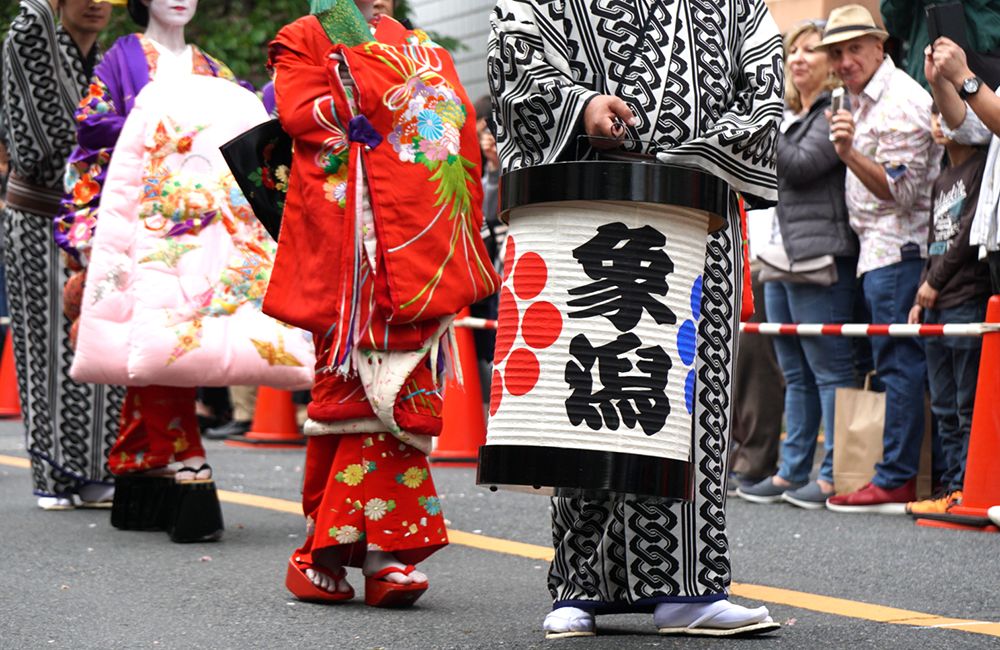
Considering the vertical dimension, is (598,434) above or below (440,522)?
above

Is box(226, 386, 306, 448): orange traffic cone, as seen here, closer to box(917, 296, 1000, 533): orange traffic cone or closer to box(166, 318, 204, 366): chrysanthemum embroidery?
box(166, 318, 204, 366): chrysanthemum embroidery

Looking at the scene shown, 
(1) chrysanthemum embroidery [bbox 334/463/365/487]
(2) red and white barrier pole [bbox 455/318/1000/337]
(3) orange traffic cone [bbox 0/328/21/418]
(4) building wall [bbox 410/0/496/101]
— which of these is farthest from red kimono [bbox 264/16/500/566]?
(4) building wall [bbox 410/0/496/101]

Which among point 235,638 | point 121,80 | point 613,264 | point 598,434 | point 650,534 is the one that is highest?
point 121,80

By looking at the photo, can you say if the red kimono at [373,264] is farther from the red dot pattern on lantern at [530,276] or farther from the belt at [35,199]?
the belt at [35,199]

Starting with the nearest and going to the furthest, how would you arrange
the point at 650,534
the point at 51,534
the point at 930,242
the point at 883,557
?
the point at 650,534, the point at 883,557, the point at 51,534, the point at 930,242

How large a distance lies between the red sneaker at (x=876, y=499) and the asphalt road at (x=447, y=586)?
158 millimetres

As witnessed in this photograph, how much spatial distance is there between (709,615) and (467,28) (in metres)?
21.8

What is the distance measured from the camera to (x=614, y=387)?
364cm

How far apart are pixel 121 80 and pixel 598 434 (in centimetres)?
358

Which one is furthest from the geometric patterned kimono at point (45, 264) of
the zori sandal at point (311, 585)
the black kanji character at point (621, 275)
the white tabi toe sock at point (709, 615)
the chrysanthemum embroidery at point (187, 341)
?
the black kanji character at point (621, 275)

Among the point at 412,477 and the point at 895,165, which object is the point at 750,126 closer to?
the point at 412,477

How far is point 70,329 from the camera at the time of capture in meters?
7.45

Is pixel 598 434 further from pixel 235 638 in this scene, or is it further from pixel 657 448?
pixel 235 638

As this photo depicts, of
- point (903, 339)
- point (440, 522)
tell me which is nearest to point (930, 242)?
point (903, 339)
